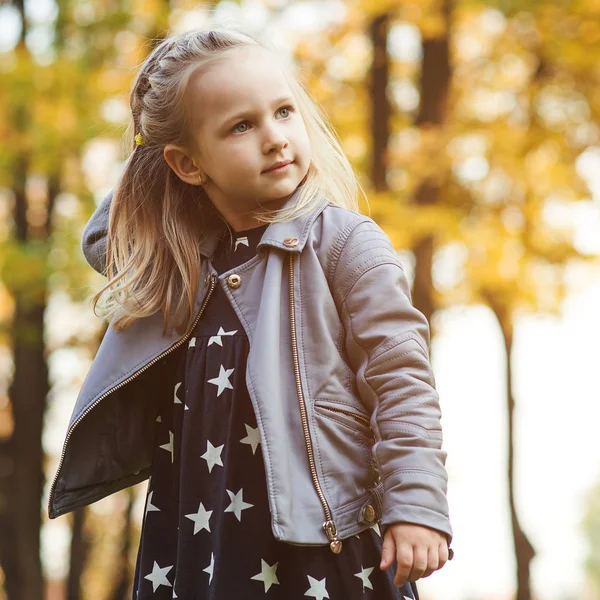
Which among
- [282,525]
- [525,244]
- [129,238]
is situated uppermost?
[525,244]

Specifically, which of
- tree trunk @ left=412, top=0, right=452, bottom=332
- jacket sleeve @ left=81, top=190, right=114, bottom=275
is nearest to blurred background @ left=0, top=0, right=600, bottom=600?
tree trunk @ left=412, top=0, right=452, bottom=332

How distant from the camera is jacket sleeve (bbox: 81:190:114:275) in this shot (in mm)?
2439

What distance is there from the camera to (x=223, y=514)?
6.10ft

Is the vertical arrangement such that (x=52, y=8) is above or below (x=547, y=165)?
above

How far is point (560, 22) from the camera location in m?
6.62

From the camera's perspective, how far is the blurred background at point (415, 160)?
23.1ft

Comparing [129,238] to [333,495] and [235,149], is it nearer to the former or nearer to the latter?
[235,149]

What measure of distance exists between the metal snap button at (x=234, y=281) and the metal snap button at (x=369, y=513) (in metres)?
0.60

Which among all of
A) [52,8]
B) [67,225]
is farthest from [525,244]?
[52,8]

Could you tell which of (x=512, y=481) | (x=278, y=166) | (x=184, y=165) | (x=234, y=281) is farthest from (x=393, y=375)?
(x=512, y=481)

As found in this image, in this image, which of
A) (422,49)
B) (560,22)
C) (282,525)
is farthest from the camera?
(422,49)

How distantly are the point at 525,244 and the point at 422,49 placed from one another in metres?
2.18

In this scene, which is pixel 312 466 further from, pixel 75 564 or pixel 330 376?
pixel 75 564

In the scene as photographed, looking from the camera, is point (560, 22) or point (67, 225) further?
point (67, 225)
